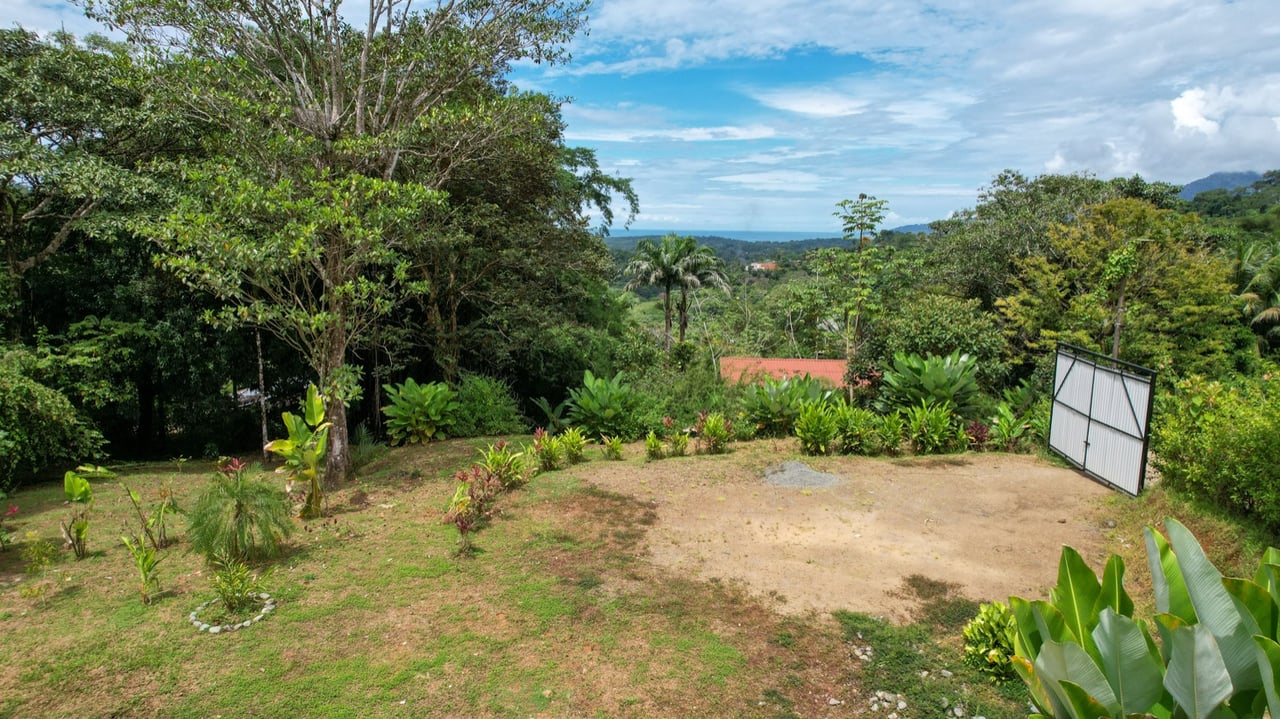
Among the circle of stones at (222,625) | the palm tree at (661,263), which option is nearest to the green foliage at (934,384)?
the circle of stones at (222,625)

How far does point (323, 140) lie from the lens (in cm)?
833

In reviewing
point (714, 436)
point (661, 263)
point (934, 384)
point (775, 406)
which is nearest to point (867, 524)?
point (714, 436)

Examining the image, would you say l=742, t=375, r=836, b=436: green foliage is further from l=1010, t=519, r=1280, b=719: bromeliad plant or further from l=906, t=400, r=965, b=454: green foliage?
l=1010, t=519, r=1280, b=719: bromeliad plant

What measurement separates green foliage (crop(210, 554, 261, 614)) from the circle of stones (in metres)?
0.07

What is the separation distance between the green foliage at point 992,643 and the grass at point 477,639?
0.09 metres

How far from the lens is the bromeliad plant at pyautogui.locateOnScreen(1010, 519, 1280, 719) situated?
198 cm

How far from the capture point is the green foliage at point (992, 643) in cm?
382

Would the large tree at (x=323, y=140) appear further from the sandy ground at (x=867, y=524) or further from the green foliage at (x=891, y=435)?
the green foliage at (x=891, y=435)

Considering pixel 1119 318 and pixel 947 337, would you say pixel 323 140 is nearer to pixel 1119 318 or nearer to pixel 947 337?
pixel 947 337

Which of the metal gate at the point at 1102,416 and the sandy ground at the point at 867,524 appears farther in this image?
the metal gate at the point at 1102,416

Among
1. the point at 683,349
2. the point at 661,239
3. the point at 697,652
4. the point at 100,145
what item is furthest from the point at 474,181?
the point at 661,239

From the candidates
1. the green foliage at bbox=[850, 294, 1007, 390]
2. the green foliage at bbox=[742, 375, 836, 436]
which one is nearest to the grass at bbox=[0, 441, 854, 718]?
the green foliage at bbox=[742, 375, 836, 436]

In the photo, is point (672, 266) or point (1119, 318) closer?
point (1119, 318)

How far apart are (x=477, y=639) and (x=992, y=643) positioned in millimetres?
3235
